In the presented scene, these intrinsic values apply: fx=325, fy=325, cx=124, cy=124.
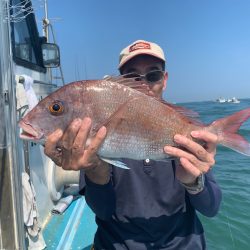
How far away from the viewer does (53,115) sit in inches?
73.8

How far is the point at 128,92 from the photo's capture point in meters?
1.87

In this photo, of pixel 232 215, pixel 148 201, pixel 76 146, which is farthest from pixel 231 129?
pixel 232 215

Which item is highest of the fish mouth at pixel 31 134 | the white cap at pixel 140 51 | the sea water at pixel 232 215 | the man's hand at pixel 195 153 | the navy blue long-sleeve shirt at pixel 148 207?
the white cap at pixel 140 51

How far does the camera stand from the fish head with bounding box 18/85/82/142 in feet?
6.07

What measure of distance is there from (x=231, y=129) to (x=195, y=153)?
258 mm

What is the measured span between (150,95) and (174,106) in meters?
A: 0.17

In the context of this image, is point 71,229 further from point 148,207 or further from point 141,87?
point 141,87

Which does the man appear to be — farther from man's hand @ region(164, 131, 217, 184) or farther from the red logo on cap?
the red logo on cap

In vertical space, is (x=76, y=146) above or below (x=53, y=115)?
below

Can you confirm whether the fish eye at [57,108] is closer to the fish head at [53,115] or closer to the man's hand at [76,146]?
the fish head at [53,115]

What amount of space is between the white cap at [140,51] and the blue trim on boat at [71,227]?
6.27 feet

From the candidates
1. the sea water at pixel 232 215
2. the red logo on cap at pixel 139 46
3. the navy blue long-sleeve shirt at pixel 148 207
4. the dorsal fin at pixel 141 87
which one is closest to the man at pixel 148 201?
the navy blue long-sleeve shirt at pixel 148 207

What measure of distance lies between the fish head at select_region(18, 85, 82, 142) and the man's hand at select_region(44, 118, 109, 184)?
0.04m

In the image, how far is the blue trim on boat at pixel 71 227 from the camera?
330 centimetres
